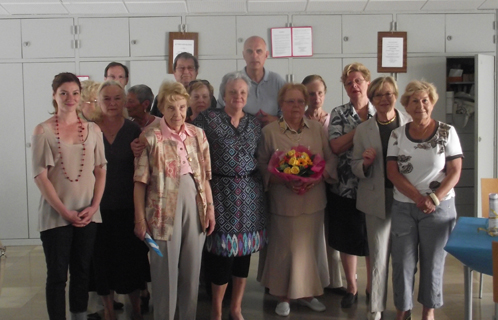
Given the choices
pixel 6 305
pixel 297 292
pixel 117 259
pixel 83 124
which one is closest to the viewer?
pixel 83 124

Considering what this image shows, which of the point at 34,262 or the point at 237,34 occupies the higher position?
the point at 237,34

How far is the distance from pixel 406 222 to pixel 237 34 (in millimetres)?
3208

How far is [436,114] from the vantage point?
5203 millimetres

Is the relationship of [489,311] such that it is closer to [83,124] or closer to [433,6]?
[83,124]

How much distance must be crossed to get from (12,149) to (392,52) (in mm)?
4425

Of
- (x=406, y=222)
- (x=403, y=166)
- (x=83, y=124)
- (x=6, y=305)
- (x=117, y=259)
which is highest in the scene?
(x=83, y=124)

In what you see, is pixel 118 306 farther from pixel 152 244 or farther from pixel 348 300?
pixel 348 300

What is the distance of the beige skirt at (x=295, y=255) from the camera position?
3.04 metres

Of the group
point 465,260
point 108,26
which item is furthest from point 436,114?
point 108,26

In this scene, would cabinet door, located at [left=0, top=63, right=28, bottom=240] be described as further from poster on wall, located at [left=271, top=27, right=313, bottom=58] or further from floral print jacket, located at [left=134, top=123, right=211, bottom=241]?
floral print jacket, located at [left=134, top=123, right=211, bottom=241]

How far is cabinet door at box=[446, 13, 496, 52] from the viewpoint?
5.18 meters

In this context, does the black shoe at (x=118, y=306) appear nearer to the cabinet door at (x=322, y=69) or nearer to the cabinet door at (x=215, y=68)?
the cabinet door at (x=215, y=68)

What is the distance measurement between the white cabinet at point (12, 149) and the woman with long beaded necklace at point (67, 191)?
300 cm

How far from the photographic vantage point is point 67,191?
8.22ft
